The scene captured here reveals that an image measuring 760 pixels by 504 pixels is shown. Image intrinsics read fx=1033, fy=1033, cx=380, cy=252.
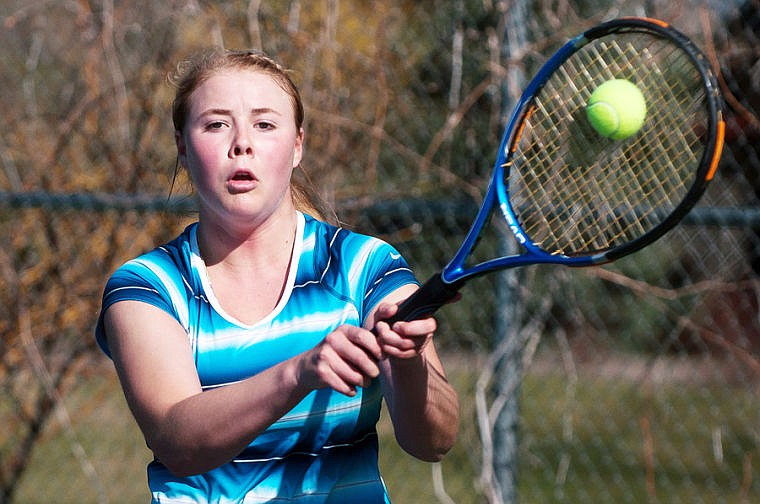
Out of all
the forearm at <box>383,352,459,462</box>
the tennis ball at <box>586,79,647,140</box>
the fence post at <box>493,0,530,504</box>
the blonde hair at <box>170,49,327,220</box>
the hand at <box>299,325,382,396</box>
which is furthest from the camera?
the fence post at <box>493,0,530,504</box>

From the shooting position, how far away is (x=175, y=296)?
1763 mm

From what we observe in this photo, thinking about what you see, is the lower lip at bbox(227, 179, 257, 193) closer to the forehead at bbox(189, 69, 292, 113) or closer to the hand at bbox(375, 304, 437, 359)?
the forehead at bbox(189, 69, 292, 113)

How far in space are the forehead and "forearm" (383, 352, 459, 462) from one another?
1.64 ft

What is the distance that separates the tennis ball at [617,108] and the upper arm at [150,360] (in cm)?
87

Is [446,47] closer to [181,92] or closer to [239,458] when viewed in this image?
[181,92]

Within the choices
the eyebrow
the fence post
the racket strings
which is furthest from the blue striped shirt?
the fence post

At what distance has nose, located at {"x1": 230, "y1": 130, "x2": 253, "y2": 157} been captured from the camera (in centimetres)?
173

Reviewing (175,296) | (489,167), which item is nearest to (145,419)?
(175,296)

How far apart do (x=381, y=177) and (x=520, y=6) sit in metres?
1.07

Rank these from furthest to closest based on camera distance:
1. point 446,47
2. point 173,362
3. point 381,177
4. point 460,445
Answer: point 460,445 < point 381,177 < point 446,47 < point 173,362

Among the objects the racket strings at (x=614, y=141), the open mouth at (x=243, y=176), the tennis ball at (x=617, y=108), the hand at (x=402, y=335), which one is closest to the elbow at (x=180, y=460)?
the hand at (x=402, y=335)

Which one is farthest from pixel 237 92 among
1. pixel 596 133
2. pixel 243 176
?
pixel 596 133

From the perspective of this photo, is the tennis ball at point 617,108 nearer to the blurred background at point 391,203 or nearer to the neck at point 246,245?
the neck at point 246,245

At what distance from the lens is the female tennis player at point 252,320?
168cm
